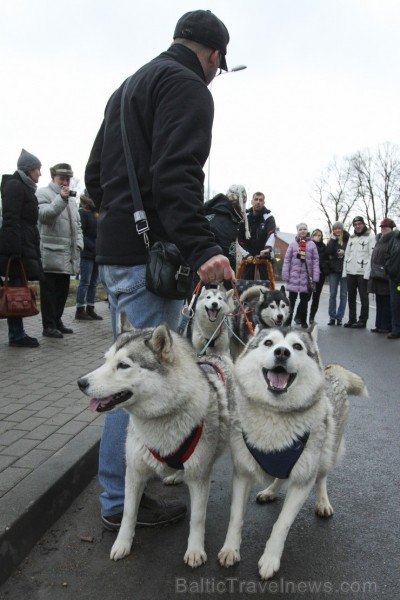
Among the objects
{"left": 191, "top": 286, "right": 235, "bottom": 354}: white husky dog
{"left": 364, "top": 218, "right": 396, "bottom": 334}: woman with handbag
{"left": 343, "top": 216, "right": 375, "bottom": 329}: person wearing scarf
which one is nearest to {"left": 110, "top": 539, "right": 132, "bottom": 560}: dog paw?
{"left": 191, "top": 286, "right": 235, "bottom": 354}: white husky dog

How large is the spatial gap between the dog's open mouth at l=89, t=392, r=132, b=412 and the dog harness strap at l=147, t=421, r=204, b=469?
13.6 inches

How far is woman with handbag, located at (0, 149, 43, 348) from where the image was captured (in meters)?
6.27

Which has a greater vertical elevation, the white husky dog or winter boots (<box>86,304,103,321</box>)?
the white husky dog

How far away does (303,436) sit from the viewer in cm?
245

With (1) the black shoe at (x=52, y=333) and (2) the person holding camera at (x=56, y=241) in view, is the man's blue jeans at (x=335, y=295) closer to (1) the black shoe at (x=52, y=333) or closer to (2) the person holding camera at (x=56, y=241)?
(2) the person holding camera at (x=56, y=241)

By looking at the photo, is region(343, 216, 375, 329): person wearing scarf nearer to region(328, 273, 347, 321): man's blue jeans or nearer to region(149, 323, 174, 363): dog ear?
region(328, 273, 347, 321): man's blue jeans

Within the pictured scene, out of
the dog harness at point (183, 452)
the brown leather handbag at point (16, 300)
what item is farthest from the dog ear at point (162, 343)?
the brown leather handbag at point (16, 300)

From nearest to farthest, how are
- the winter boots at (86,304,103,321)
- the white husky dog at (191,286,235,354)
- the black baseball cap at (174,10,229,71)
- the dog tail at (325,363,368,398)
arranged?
the black baseball cap at (174,10,229,71)
the dog tail at (325,363,368,398)
the white husky dog at (191,286,235,354)
the winter boots at (86,304,103,321)

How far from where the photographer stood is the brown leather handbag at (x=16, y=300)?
6281 millimetres

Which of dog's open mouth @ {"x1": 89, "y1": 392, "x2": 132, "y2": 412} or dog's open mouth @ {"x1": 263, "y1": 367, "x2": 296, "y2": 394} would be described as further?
dog's open mouth @ {"x1": 263, "y1": 367, "x2": 296, "y2": 394}

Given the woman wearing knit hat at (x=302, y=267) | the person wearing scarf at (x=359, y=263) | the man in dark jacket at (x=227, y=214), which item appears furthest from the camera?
the person wearing scarf at (x=359, y=263)

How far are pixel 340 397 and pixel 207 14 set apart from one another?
8.12 feet

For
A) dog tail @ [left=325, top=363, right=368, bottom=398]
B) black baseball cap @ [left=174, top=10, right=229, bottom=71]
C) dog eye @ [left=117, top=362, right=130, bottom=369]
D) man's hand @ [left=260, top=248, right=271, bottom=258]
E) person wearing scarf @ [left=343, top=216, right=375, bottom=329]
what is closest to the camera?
dog eye @ [left=117, top=362, right=130, bottom=369]

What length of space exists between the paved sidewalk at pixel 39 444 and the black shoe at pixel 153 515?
1.29 feet
